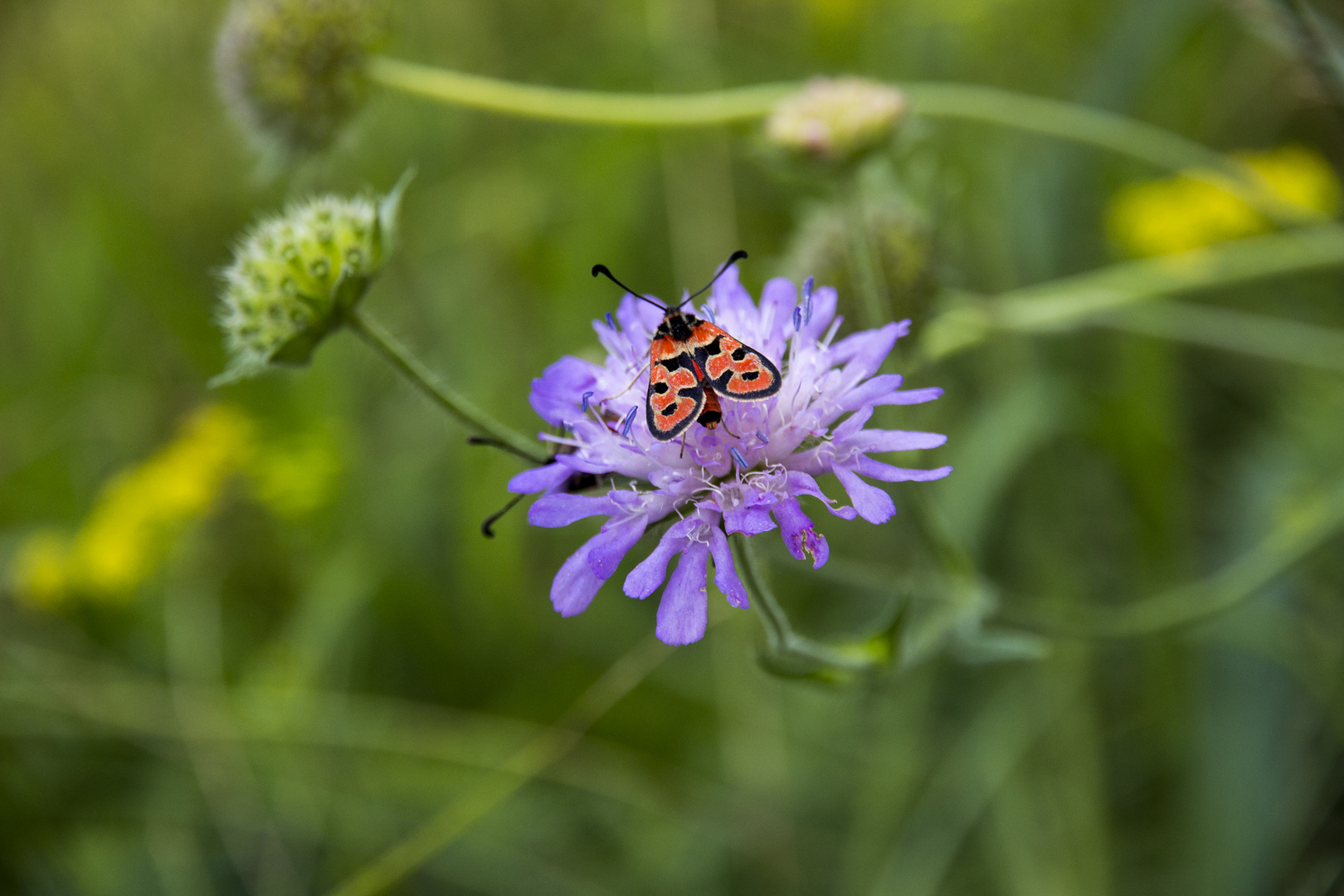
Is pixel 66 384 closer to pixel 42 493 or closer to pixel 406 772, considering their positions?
pixel 42 493

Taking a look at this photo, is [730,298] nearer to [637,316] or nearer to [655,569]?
[637,316]

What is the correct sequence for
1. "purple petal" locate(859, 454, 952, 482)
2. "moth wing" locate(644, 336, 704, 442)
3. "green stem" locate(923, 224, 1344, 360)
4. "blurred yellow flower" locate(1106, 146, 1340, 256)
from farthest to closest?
"blurred yellow flower" locate(1106, 146, 1340, 256) < "green stem" locate(923, 224, 1344, 360) < "moth wing" locate(644, 336, 704, 442) < "purple petal" locate(859, 454, 952, 482)

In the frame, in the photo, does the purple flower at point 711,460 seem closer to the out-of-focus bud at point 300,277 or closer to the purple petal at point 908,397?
the purple petal at point 908,397

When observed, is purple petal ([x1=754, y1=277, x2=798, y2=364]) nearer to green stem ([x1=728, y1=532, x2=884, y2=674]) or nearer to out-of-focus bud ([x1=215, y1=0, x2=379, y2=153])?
green stem ([x1=728, y1=532, x2=884, y2=674])

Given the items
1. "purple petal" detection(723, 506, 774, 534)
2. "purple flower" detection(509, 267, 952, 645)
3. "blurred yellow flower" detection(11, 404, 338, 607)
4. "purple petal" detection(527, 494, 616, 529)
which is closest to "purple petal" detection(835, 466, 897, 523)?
"purple flower" detection(509, 267, 952, 645)

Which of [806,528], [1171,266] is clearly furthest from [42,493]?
[1171,266]

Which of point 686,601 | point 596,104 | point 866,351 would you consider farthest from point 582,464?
point 596,104

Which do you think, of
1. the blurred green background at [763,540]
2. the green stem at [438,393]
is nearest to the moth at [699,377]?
the green stem at [438,393]
